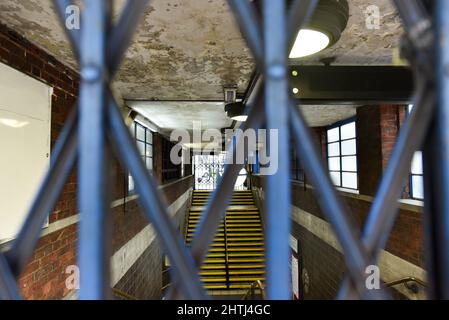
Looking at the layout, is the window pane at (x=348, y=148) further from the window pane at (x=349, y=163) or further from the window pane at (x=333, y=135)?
the window pane at (x=333, y=135)

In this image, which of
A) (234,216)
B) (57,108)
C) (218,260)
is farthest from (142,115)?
(234,216)

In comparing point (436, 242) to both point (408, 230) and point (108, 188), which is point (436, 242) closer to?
point (108, 188)

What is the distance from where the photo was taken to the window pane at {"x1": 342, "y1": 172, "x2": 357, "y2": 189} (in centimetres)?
511

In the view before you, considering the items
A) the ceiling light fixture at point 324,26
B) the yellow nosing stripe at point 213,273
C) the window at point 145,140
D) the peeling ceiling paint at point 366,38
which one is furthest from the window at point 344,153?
the window at point 145,140

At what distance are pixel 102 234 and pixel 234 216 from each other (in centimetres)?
875

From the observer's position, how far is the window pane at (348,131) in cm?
521

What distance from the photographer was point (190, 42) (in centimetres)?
210

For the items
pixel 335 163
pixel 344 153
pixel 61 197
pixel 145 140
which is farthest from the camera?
pixel 335 163

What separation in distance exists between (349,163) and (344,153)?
1.14ft

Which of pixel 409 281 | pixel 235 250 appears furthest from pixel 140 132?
pixel 409 281

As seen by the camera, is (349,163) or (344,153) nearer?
(349,163)

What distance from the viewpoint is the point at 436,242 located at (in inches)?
19.1

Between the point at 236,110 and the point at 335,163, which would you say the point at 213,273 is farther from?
the point at 236,110

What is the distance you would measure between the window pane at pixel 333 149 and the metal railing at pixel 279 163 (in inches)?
233
